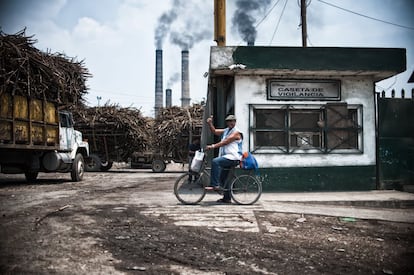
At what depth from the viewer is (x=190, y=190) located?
7.12 m

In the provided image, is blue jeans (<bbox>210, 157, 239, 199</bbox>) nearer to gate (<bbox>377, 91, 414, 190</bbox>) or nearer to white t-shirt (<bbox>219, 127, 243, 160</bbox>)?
white t-shirt (<bbox>219, 127, 243, 160</bbox>)

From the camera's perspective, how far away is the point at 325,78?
9.48 metres

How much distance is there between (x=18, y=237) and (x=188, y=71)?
34.4m

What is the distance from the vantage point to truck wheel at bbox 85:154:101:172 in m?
19.0

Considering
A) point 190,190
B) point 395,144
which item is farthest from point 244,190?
point 395,144

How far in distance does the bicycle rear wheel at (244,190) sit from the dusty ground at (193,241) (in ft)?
1.17

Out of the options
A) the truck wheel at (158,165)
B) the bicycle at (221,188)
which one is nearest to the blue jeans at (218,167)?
the bicycle at (221,188)

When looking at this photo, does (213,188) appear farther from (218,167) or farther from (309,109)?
(309,109)

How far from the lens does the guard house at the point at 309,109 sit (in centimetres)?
903

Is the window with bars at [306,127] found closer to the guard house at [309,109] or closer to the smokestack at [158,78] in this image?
the guard house at [309,109]

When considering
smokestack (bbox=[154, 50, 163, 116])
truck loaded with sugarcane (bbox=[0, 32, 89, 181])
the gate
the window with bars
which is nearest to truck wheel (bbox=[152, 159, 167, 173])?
truck loaded with sugarcane (bbox=[0, 32, 89, 181])

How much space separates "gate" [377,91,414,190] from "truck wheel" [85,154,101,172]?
14.2 m

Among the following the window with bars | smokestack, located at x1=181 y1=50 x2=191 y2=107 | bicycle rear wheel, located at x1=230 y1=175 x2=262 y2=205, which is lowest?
bicycle rear wheel, located at x1=230 y1=175 x2=262 y2=205

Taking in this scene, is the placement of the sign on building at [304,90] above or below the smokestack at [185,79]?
below
